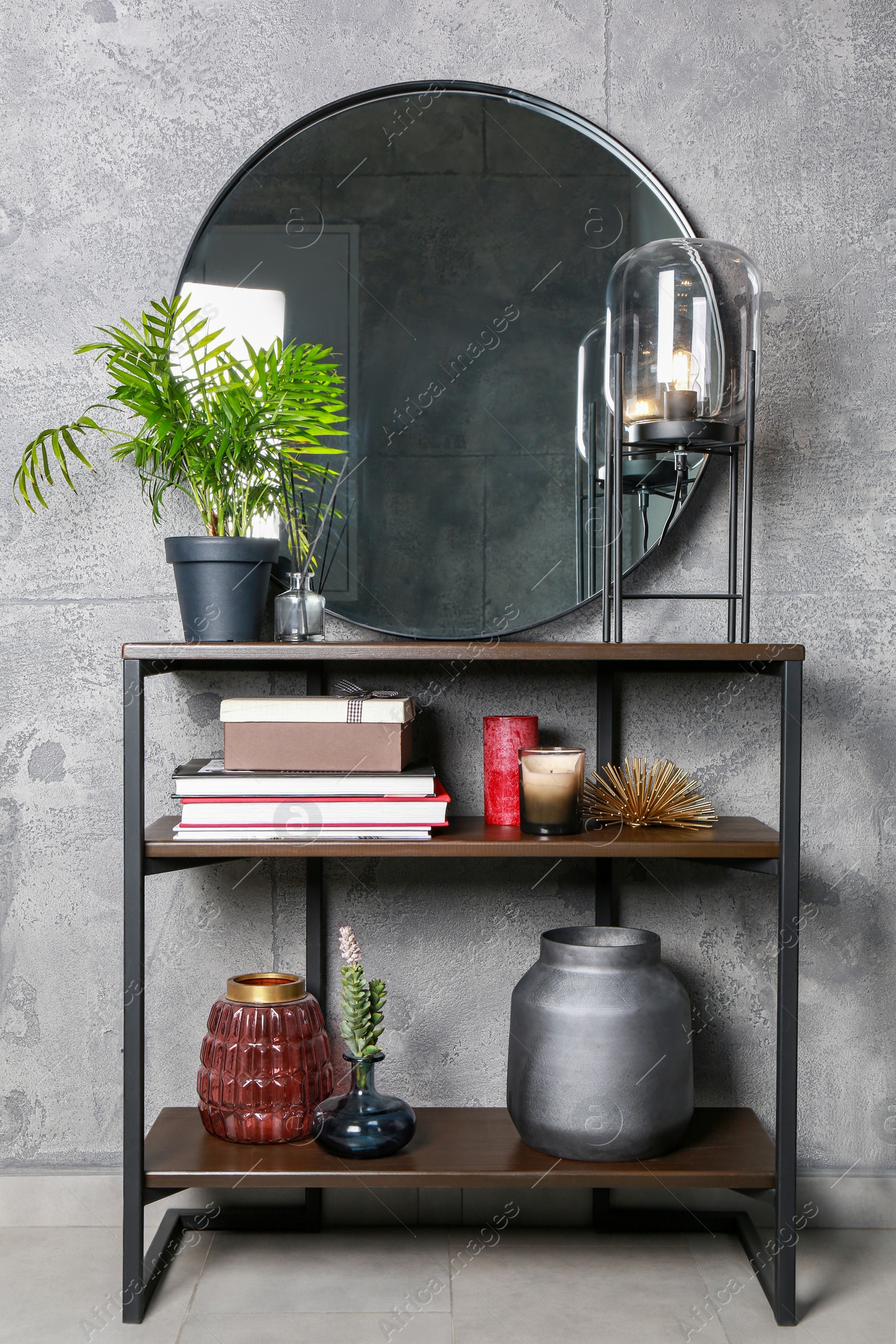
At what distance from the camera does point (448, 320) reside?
181 centimetres

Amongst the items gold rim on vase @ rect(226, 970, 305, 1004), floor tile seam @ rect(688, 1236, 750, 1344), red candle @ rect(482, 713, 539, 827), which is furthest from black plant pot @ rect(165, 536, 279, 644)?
floor tile seam @ rect(688, 1236, 750, 1344)

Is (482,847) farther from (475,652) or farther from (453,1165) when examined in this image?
(453,1165)

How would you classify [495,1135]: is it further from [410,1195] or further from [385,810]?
[385,810]

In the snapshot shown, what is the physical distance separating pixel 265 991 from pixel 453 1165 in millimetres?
379

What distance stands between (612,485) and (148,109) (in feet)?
3.45

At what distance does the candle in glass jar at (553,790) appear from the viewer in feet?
5.20

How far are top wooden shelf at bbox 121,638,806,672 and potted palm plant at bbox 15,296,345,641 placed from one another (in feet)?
0.33

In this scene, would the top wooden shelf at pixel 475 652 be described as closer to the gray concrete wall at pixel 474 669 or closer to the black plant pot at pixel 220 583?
the black plant pot at pixel 220 583

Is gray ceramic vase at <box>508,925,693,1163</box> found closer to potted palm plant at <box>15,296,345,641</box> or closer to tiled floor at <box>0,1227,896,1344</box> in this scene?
tiled floor at <box>0,1227,896,1344</box>

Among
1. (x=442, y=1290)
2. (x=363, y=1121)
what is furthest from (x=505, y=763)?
(x=442, y=1290)

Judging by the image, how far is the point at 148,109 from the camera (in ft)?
6.11

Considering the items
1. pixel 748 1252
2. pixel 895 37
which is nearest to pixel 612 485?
pixel 895 37

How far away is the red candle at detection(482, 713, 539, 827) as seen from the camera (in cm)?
168

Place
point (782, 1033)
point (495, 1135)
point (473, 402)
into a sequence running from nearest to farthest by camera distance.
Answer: point (782, 1033) < point (495, 1135) < point (473, 402)
